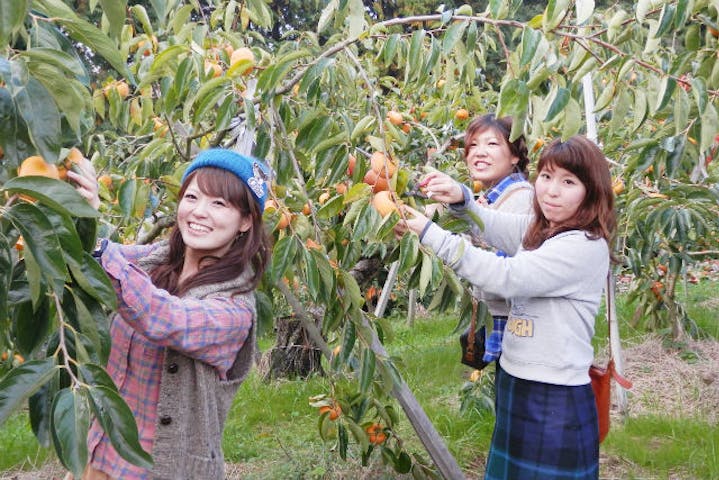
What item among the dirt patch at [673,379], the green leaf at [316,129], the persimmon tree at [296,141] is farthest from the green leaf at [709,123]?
the dirt patch at [673,379]

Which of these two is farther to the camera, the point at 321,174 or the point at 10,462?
the point at 10,462

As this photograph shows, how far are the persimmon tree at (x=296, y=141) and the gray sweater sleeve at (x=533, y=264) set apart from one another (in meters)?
0.07

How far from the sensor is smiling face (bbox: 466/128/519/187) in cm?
207

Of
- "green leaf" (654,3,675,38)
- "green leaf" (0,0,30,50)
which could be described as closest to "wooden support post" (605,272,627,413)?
"green leaf" (654,3,675,38)

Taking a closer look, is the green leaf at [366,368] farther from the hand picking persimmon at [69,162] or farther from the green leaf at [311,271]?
the hand picking persimmon at [69,162]

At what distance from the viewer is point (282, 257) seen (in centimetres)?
152

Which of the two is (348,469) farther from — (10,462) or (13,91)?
(13,91)

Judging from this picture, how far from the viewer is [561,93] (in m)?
1.37

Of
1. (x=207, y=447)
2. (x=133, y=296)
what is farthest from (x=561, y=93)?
(x=207, y=447)

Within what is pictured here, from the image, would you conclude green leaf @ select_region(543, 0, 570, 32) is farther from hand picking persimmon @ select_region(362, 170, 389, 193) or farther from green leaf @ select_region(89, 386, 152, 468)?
green leaf @ select_region(89, 386, 152, 468)

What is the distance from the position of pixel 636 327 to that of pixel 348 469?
347 centimetres

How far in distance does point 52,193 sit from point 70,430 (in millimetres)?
276

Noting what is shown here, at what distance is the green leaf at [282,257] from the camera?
1514 millimetres

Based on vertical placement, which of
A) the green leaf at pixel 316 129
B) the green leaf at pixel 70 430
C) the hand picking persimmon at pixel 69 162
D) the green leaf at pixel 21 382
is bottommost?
the green leaf at pixel 70 430
